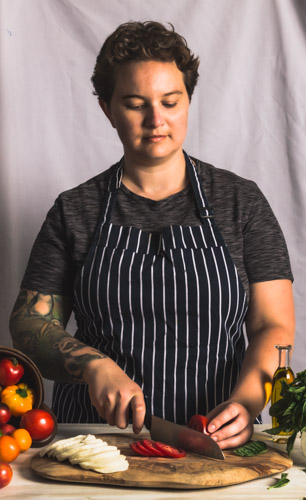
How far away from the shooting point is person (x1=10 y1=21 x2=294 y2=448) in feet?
5.98

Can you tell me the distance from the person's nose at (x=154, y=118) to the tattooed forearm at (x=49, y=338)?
21.1 inches

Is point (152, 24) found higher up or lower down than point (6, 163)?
higher up

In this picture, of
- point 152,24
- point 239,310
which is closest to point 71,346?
point 239,310

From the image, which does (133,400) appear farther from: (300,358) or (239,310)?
(300,358)

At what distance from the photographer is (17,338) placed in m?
1.88

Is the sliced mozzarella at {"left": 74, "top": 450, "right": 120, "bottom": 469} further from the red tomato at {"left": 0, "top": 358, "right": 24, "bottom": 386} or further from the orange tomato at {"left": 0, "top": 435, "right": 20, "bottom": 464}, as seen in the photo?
the red tomato at {"left": 0, "top": 358, "right": 24, "bottom": 386}

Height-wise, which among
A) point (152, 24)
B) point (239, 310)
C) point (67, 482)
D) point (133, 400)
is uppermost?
point (152, 24)

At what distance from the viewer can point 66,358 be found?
1.73 meters

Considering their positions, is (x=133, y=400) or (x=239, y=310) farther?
(x=239, y=310)

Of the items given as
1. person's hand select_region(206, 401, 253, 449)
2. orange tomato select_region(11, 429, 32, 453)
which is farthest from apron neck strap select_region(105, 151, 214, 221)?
orange tomato select_region(11, 429, 32, 453)

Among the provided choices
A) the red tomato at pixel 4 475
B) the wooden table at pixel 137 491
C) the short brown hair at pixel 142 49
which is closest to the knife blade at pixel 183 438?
the wooden table at pixel 137 491

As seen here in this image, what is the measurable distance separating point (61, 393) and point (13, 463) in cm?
58

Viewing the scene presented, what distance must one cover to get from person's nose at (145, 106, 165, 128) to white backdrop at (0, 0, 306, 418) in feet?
2.61

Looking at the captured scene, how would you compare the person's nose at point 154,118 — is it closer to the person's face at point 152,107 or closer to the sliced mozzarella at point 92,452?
the person's face at point 152,107
